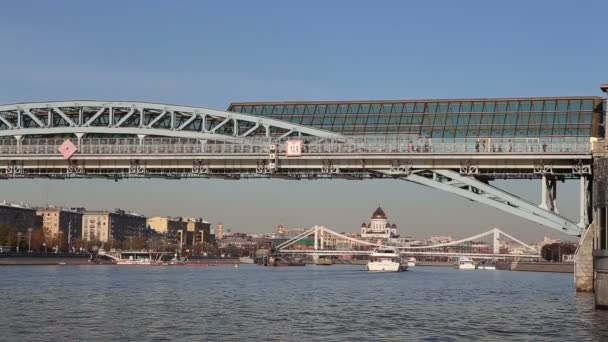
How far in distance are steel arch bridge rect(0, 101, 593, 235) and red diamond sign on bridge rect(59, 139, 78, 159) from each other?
376mm

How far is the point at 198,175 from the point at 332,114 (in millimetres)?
22081

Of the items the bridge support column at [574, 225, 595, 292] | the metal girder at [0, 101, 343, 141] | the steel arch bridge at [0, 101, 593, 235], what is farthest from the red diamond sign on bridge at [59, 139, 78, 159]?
the bridge support column at [574, 225, 595, 292]

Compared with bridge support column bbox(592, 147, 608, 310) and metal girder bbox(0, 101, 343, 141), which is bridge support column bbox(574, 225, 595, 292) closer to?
bridge support column bbox(592, 147, 608, 310)

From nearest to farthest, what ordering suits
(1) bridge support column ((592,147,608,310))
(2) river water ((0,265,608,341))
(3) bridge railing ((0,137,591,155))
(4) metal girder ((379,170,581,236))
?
(2) river water ((0,265,608,341)) → (1) bridge support column ((592,147,608,310)) → (4) metal girder ((379,170,581,236)) → (3) bridge railing ((0,137,591,155))

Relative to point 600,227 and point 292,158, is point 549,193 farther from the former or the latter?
point 292,158

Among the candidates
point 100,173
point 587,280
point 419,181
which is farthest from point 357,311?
point 100,173

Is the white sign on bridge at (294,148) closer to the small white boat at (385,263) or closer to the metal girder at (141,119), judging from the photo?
the metal girder at (141,119)

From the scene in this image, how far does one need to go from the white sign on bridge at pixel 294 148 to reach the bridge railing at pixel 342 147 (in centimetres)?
84

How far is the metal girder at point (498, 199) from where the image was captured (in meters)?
51.1

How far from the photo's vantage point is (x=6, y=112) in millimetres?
69750

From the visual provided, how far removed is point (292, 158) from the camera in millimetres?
56094

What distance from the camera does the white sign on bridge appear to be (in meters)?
55.5

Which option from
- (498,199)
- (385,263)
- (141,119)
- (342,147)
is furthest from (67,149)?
(385,263)

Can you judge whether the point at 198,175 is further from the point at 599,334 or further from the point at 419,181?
the point at 599,334
